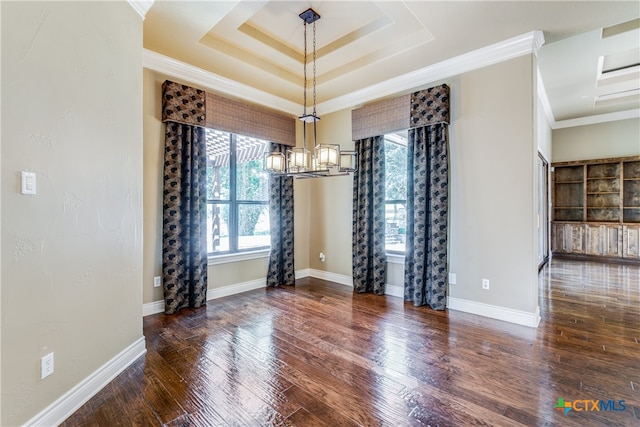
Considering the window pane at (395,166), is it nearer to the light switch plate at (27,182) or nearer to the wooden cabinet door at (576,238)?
the light switch plate at (27,182)

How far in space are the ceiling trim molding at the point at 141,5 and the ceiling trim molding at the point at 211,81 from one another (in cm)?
80

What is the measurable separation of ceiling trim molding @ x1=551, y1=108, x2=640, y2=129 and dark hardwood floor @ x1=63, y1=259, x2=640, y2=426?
16.6 ft

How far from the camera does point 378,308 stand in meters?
3.72

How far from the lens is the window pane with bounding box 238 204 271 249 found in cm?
447

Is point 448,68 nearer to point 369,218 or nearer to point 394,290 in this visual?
point 369,218

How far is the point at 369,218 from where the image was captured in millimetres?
4359

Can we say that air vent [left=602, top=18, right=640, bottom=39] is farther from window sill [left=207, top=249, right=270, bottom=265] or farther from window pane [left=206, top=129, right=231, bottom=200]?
window sill [left=207, top=249, right=270, bottom=265]

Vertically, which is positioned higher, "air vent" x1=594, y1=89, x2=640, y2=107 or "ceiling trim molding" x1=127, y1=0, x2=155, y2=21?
"air vent" x1=594, y1=89, x2=640, y2=107

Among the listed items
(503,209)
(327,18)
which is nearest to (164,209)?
(327,18)

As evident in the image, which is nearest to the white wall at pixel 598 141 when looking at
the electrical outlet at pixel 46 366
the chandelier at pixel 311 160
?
the chandelier at pixel 311 160

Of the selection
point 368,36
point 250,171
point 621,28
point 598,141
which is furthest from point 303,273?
point 598,141

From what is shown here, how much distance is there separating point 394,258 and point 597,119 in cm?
638

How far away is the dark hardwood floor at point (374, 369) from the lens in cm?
180

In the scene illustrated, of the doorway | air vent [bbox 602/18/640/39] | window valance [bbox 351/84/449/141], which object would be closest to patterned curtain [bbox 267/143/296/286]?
window valance [bbox 351/84/449/141]
